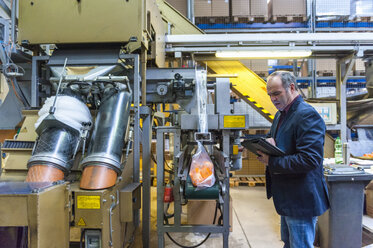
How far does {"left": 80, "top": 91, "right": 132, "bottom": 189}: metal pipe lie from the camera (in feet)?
5.14

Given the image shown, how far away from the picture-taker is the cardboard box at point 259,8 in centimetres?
510

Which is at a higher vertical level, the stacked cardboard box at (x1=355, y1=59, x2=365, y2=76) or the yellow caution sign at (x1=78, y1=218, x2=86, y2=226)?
the stacked cardboard box at (x1=355, y1=59, x2=365, y2=76)

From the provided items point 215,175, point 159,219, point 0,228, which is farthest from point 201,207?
point 0,228

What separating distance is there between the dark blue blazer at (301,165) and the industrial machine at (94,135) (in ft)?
1.39

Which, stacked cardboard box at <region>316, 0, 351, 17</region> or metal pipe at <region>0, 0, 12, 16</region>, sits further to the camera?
stacked cardboard box at <region>316, 0, 351, 17</region>

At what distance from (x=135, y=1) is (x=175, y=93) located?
936 millimetres

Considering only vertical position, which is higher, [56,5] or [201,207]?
[56,5]

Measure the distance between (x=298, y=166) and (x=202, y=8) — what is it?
15.6 ft

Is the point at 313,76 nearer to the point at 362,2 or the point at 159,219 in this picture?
the point at 362,2

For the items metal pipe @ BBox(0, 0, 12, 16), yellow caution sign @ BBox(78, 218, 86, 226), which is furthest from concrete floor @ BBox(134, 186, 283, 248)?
metal pipe @ BBox(0, 0, 12, 16)

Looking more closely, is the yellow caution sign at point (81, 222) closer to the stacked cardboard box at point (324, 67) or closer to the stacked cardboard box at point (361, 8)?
the stacked cardboard box at point (324, 67)

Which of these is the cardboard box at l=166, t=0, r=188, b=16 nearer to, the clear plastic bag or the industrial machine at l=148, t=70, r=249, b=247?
the industrial machine at l=148, t=70, r=249, b=247

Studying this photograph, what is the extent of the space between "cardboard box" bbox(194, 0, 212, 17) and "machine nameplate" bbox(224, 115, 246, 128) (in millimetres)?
4071

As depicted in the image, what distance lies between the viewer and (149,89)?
2.64 meters
